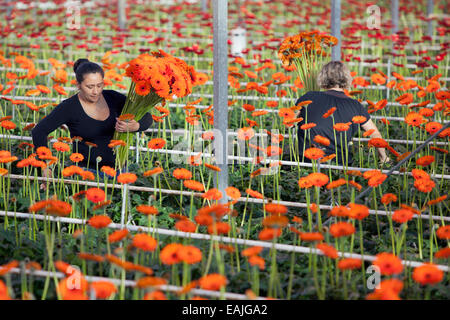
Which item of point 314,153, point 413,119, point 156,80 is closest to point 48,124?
point 156,80

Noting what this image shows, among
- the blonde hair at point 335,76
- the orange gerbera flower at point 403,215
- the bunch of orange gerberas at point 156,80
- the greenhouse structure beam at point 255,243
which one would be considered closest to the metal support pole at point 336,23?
the blonde hair at point 335,76

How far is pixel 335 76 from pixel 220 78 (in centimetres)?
126

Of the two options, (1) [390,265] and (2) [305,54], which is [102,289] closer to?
(1) [390,265]

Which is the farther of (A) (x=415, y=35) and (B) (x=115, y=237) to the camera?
(A) (x=415, y=35)

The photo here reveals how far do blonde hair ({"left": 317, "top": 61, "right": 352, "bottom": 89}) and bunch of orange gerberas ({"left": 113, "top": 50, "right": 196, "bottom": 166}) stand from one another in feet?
3.40

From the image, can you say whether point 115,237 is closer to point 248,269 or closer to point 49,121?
point 248,269

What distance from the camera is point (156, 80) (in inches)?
143

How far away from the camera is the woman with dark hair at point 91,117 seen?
12.8 ft

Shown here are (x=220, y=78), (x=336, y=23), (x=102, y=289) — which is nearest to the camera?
(x=102, y=289)

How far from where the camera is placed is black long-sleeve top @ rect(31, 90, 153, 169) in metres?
3.93
